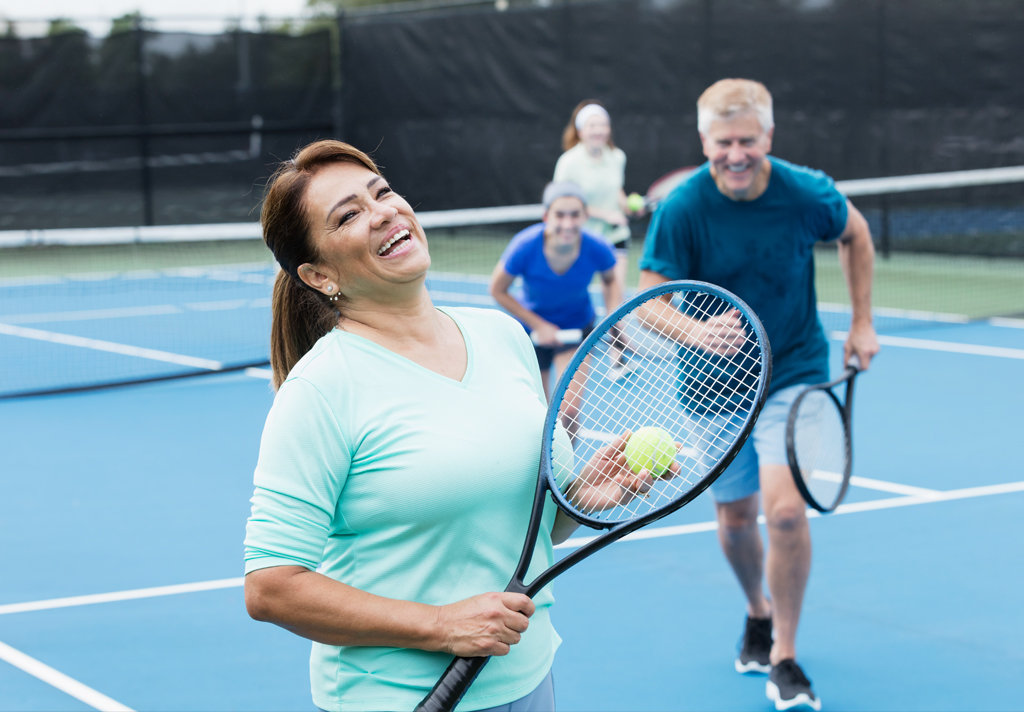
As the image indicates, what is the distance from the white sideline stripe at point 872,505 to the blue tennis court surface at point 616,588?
2cm

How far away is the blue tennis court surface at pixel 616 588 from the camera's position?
3.86 m

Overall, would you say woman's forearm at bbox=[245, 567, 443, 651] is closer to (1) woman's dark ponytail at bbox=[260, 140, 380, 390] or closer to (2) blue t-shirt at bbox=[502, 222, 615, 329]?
(1) woman's dark ponytail at bbox=[260, 140, 380, 390]

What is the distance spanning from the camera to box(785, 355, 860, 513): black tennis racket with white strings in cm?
352

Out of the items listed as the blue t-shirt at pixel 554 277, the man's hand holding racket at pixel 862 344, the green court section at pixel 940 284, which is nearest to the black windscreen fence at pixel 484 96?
the green court section at pixel 940 284

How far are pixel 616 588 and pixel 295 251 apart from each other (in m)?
2.98

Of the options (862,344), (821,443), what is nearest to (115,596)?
(821,443)

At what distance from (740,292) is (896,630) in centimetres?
135

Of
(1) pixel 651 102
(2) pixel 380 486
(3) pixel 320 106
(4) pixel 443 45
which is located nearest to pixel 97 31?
(3) pixel 320 106

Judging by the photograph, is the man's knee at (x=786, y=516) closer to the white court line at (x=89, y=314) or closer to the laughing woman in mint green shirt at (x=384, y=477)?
the laughing woman in mint green shirt at (x=384, y=477)

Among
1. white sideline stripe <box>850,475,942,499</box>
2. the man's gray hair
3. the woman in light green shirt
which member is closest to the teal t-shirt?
the man's gray hair

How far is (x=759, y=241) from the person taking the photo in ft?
12.2

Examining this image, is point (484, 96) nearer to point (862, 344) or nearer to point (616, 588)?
point (616, 588)

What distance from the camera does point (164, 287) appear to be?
1448cm

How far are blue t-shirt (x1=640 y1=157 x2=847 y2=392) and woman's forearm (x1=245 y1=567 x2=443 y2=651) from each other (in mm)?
2035
